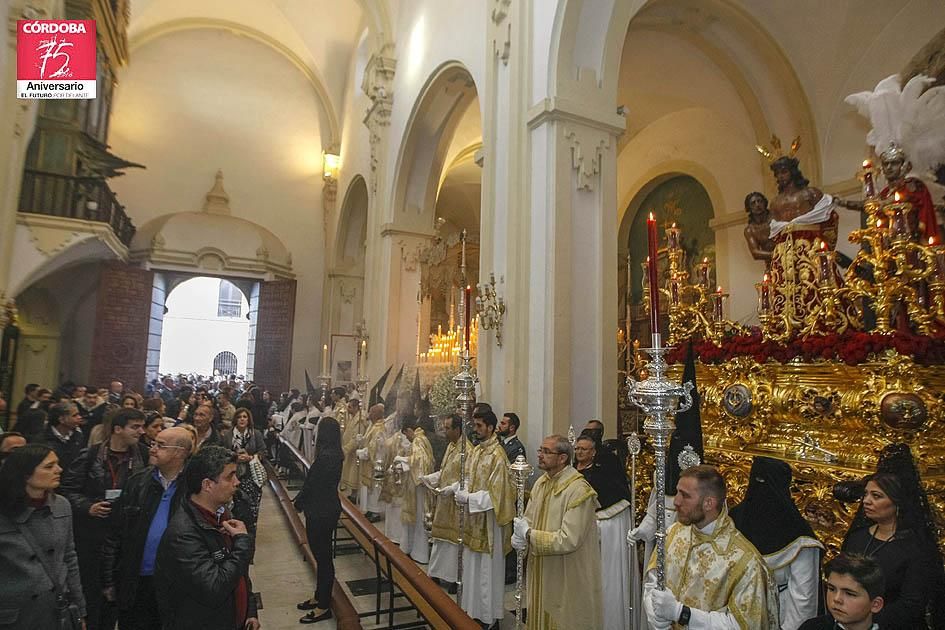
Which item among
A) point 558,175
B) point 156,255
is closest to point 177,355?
point 156,255

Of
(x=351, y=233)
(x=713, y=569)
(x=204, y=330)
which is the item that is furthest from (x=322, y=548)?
(x=204, y=330)

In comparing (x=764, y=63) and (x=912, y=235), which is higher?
(x=764, y=63)

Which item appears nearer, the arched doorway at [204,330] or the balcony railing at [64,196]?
the balcony railing at [64,196]

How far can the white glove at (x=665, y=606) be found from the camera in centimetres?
217

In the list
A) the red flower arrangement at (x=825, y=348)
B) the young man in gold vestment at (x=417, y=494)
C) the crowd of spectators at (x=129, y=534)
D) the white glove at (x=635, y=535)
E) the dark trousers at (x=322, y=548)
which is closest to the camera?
the crowd of spectators at (x=129, y=534)

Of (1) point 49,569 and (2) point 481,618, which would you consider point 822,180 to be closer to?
(2) point 481,618

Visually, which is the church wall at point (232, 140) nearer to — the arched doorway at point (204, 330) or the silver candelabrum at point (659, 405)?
the arched doorway at point (204, 330)

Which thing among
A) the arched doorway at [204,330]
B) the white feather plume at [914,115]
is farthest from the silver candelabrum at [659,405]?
the arched doorway at [204,330]

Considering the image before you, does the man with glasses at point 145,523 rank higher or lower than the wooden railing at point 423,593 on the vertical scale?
higher

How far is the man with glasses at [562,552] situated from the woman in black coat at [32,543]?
2308 mm

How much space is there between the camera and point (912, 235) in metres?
4.56

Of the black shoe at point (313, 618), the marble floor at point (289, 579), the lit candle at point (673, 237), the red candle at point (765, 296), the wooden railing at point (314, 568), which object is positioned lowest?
the marble floor at point (289, 579)

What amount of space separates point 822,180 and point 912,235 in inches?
228

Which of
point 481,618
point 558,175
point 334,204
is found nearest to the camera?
point 481,618
